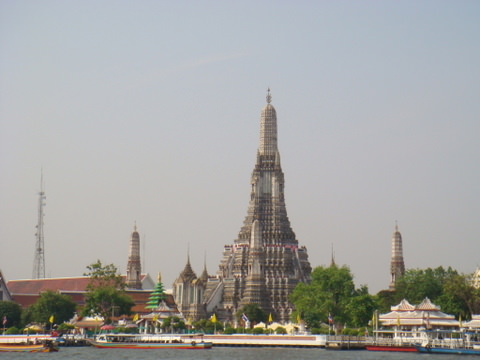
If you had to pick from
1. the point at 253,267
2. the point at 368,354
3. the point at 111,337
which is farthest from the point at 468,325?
the point at 253,267

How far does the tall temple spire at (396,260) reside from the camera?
146m

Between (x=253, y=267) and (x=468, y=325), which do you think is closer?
(x=468, y=325)

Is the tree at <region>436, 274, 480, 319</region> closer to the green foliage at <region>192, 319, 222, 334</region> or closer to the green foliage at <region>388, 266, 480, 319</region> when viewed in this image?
the green foliage at <region>388, 266, 480, 319</region>

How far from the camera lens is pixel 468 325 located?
10006cm

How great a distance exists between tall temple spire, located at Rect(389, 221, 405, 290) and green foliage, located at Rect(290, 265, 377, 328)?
79.2 feet

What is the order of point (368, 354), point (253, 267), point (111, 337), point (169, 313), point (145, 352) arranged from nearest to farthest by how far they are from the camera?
point (368, 354), point (145, 352), point (111, 337), point (169, 313), point (253, 267)

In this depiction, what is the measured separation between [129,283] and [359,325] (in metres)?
48.4

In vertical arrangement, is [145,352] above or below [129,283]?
below

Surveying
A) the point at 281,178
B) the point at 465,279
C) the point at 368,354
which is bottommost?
the point at 368,354

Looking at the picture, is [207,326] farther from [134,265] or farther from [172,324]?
[134,265]

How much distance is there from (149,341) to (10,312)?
87.4 ft

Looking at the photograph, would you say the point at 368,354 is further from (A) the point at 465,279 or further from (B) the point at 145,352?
(A) the point at 465,279

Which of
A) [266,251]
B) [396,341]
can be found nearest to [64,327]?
[266,251]

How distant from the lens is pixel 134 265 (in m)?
155
